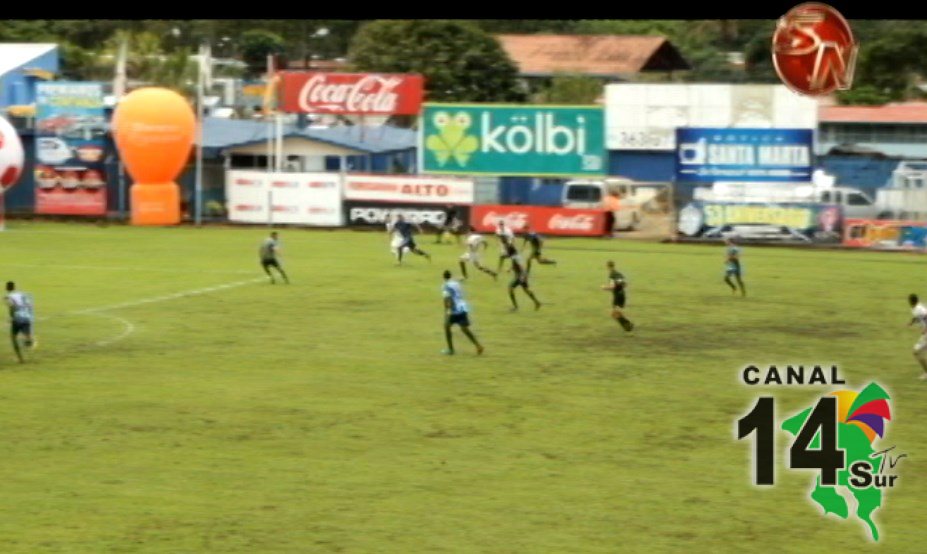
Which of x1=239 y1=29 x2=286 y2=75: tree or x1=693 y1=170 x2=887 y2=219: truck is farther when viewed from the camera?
x1=239 y1=29 x2=286 y2=75: tree

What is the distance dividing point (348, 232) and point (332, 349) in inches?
1055

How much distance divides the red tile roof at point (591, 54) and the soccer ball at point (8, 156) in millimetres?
33224

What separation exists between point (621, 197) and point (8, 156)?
22377mm

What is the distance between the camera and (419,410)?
2344cm

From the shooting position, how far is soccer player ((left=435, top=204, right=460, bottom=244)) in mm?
51969

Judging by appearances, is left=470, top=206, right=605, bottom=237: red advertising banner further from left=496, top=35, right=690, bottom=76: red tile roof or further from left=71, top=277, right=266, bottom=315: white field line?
left=496, top=35, right=690, bottom=76: red tile roof

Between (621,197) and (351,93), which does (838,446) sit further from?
(351,93)

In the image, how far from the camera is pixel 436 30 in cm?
7475

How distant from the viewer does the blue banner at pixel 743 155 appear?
51531 millimetres

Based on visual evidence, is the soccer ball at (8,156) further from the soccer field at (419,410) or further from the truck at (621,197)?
the truck at (621,197)

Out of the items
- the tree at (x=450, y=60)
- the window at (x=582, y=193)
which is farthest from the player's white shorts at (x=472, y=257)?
the tree at (x=450, y=60)

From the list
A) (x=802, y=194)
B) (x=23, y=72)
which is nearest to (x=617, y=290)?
(x=802, y=194)

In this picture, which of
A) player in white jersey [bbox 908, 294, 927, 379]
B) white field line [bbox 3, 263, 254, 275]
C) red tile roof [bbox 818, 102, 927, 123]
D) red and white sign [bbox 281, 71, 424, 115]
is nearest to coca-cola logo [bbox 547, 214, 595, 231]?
red and white sign [bbox 281, 71, 424, 115]

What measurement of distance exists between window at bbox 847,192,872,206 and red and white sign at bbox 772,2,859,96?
5166cm
